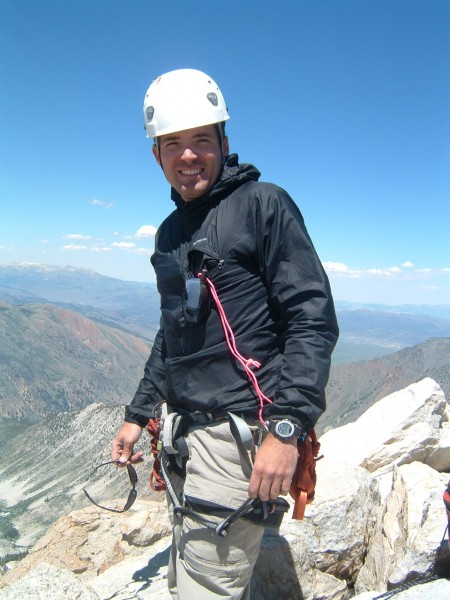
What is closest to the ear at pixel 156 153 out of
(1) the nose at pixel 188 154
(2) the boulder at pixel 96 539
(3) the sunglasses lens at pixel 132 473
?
(1) the nose at pixel 188 154

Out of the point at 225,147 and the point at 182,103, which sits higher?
the point at 182,103

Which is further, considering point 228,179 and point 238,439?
point 228,179

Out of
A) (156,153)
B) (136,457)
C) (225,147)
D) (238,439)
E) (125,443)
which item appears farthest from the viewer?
(136,457)

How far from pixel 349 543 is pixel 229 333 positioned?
4.33m

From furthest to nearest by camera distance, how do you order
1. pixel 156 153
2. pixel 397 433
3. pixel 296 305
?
pixel 397 433, pixel 156 153, pixel 296 305

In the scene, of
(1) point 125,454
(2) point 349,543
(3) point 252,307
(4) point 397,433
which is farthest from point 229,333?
(4) point 397,433

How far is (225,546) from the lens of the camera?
138 inches

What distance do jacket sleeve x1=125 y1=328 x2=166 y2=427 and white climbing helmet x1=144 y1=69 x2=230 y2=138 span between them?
6.47 feet

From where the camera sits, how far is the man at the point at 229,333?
3.24 metres

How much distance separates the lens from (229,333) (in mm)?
3531

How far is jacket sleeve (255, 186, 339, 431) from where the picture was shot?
3191mm

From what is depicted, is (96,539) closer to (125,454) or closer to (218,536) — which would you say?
(125,454)

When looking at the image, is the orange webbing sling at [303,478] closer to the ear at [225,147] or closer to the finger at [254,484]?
the finger at [254,484]

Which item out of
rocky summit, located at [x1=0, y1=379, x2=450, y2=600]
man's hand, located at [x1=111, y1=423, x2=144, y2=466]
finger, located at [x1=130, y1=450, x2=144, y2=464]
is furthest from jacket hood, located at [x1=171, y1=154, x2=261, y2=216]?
rocky summit, located at [x1=0, y1=379, x2=450, y2=600]
